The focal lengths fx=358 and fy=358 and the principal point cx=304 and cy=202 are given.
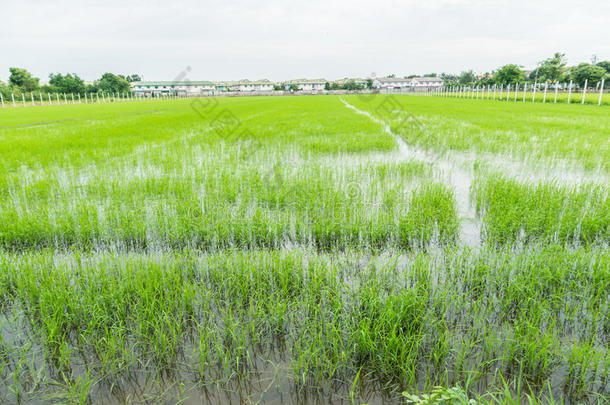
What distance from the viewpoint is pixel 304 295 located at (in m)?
2.81

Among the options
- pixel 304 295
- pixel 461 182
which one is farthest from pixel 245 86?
pixel 304 295

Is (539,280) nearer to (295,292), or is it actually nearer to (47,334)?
(295,292)

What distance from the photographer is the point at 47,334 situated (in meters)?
2.36

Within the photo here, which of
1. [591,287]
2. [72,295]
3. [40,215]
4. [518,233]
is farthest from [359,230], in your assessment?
Answer: [40,215]

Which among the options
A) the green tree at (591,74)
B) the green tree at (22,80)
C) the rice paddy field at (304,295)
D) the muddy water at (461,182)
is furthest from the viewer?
the green tree at (22,80)

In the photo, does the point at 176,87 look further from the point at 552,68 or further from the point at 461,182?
the point at 461,182

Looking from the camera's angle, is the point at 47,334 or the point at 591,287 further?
the point at 591,287

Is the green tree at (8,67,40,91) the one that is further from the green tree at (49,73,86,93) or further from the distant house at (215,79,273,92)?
the distant house at (215,79,273,92)

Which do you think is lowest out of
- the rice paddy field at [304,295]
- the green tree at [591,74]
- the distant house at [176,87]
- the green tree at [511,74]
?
the rice paddy field at [304,295]

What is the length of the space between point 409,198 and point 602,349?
315 cm

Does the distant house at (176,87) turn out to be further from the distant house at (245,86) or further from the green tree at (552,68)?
the green tree at (552,68)

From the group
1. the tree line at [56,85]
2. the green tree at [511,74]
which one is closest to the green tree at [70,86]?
the tree line at [56,85]

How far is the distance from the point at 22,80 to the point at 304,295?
65855 millimetres

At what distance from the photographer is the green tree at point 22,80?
166 feet
